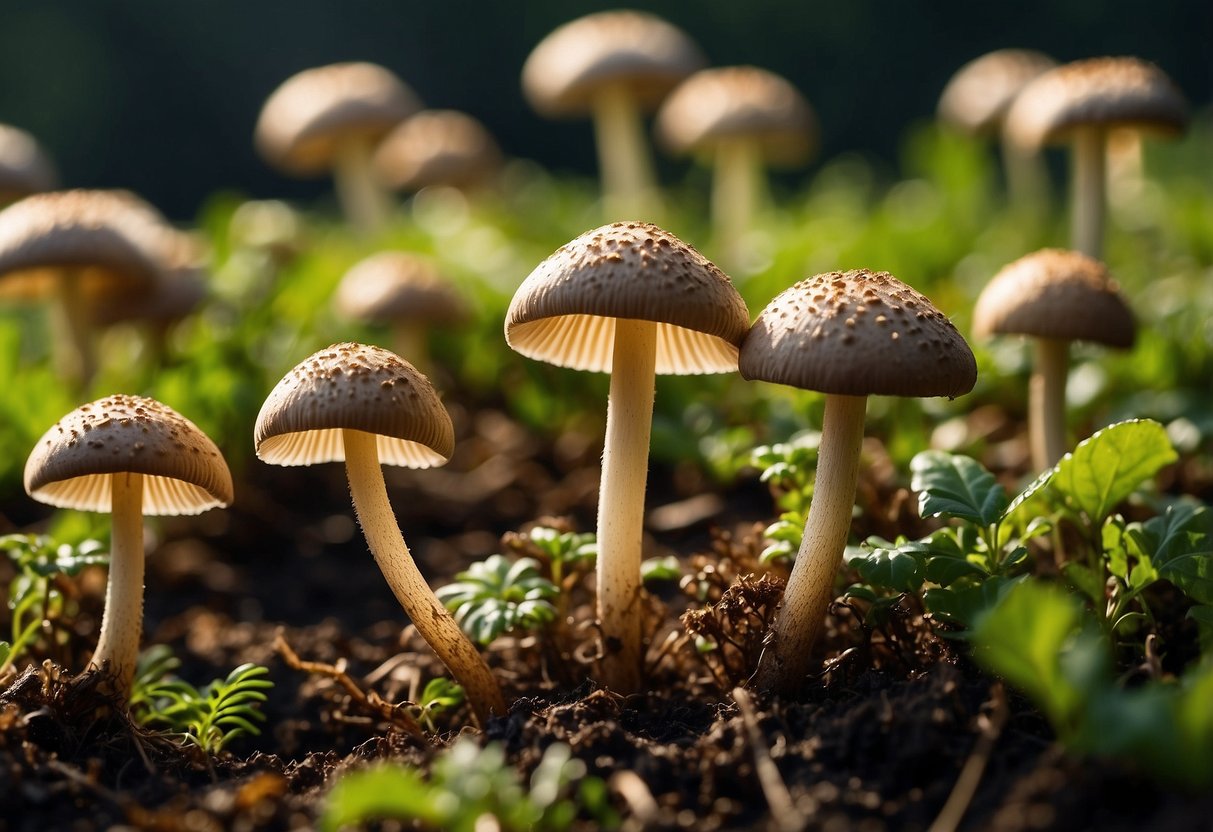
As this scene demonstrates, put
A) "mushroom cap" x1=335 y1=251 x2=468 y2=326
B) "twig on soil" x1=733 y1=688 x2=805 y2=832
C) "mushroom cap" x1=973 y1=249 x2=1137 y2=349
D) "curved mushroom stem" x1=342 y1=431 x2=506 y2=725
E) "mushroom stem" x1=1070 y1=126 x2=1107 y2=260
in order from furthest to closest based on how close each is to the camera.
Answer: "mushroom cap" x1=335 y1=251 x2=468 y2=326 < "mushroom stem" x1=1070 y1=126 x2=1107 y2=260 < "mushroom cap" x1=973 y1=249 x2=1137 y2=349 < "curved mushroom stem" x1=342 y1=431 x2=506 y2=725 < "twig on soil" x1=733 y1=688 x2=805 y2=832

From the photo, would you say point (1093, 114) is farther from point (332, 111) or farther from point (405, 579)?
point (332, 111)

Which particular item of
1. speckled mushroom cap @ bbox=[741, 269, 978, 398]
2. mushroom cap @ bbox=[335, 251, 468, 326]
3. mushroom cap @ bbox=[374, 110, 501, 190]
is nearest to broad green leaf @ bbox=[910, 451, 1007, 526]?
speckled mushroom cap @ bbox=[741, 269, 978, 398]

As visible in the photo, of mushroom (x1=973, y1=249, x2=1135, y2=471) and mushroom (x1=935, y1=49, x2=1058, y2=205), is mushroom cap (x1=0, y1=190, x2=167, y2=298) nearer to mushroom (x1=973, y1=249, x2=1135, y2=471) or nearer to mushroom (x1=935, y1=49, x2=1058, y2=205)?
mushroom (x1=973, y1=249, x2=1135, y2=471)

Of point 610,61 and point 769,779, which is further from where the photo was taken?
point 610,61

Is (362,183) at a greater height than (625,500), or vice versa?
(362,183)

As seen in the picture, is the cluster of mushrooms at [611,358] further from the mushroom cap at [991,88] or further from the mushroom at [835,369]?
the mushroom cap at [991,88]

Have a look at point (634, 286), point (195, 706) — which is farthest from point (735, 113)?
point (195, 706)

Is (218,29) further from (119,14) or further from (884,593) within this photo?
(884,593)
